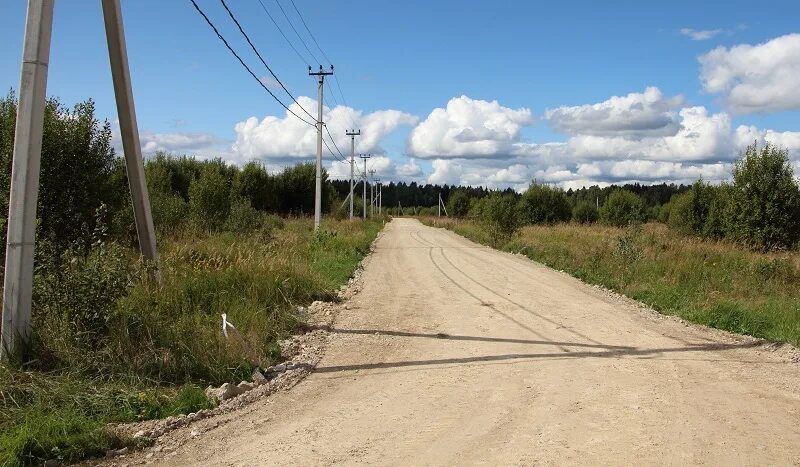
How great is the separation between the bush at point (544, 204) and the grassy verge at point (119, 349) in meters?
52.4

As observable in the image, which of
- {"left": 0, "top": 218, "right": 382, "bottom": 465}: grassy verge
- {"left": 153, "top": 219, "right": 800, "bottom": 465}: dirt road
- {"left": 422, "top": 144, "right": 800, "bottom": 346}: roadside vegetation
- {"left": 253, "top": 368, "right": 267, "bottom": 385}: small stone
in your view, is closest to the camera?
{"left": 153, "top": 219, "right": 800, "bottom": 465}: dirt road

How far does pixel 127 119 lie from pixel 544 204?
59.2 metres

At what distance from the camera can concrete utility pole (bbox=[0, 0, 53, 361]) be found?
590cm

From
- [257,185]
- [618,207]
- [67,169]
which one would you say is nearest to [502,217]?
[67,169]

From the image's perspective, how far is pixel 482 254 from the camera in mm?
24969

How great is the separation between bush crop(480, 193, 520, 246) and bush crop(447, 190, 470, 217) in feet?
243

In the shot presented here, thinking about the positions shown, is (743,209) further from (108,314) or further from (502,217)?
(108,314)

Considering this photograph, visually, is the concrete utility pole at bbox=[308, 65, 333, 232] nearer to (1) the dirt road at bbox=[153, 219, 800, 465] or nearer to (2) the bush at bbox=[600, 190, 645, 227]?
(1) the dirt road at bbox=[153, 219, 800, 465]

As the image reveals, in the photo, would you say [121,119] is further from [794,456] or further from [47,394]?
[794,456]

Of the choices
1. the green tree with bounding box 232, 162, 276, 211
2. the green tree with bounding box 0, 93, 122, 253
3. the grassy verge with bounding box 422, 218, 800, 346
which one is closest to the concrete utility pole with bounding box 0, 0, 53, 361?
the green tree with bounding box 0, 93, 122, 253

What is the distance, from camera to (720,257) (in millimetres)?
16812

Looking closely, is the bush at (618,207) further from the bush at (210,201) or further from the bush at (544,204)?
the bush at (210,201)

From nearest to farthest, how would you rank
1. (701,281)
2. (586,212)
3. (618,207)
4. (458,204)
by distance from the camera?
(701,281) < (618,207) < (586,212) < (458,204)

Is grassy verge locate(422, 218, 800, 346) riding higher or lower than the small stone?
higher
